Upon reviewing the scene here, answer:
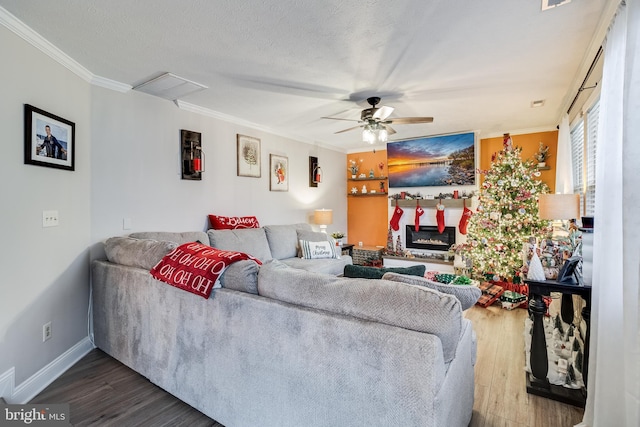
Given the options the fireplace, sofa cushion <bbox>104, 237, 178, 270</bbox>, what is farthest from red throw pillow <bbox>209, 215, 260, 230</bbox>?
the fireplace

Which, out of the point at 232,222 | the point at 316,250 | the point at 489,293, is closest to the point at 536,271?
→ the point at 489,293

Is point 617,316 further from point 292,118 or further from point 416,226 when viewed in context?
point 416,226

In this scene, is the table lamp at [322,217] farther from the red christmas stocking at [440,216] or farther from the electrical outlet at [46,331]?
the electrical outlet at [46,331]

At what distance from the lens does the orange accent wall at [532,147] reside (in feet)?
16.1

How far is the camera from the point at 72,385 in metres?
2.23

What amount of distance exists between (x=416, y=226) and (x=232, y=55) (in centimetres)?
456

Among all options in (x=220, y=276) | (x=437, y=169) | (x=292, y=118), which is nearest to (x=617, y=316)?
(x=220, y=276)

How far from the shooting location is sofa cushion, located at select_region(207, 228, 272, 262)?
3.74 m

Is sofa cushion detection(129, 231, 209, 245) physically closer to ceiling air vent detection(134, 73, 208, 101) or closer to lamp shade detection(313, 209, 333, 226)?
ceiling air vent detection(134, 73, 208, 101)

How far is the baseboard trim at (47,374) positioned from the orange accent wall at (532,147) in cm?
592

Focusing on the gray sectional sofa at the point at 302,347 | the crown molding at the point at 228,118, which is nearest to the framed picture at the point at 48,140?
the gray sectional sofa at the point at 302,347

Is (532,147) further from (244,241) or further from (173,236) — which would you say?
(173,236)

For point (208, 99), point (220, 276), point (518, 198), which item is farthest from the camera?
point (518, 198)
